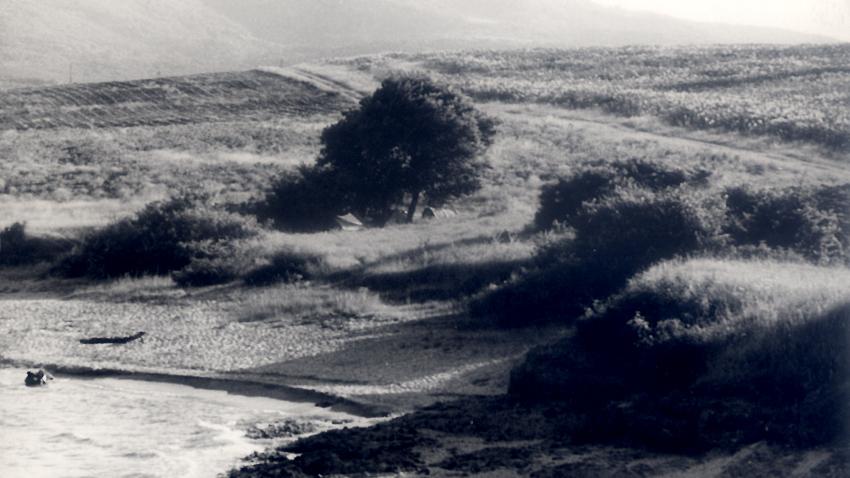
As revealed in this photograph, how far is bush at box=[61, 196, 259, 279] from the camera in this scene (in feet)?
68.1

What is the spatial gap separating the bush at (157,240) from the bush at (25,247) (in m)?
1.62

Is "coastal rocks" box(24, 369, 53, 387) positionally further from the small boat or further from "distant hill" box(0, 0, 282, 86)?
"distant hill" box(0, 0, 282, 86)

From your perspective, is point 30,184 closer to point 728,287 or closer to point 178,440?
point 178,440

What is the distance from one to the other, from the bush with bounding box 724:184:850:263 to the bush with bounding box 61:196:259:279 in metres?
13.3

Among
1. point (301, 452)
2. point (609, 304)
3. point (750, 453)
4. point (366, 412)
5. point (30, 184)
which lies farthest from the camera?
point (30, 184)

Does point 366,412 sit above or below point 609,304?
below

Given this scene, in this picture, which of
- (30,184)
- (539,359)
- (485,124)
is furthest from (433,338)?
(30,184)

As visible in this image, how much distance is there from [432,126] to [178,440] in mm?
19458

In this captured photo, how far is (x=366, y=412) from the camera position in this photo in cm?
1030

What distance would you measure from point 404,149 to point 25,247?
42.3 ft

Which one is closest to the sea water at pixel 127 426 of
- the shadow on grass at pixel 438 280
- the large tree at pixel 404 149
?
the shadow on grass at pixel 438 280

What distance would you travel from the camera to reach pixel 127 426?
10172 mm

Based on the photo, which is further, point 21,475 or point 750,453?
point 21,475

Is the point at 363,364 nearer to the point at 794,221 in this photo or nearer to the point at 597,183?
the point at 794,221
